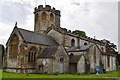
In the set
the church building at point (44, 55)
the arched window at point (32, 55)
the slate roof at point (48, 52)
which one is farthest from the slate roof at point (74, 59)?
the arched window at point (32, 55)

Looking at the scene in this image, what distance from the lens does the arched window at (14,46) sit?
3764 centimetres

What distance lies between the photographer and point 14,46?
3812 centimetres

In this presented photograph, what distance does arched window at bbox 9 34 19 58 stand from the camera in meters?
37.6

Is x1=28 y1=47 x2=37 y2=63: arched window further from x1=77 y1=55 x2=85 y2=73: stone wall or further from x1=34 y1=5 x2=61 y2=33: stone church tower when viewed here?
x1=34 y1=5 x2=61 y2=33: stone church tower

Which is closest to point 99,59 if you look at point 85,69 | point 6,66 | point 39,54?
point 85,69

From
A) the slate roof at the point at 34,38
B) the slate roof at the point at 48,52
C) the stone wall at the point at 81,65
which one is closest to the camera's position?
the slate roof at the point at 48,52

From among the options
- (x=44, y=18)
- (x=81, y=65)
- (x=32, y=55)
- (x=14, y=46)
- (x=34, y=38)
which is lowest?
(x=81, y=65)

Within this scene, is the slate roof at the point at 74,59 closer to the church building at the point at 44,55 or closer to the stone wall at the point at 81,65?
the church building at the point at 44,55

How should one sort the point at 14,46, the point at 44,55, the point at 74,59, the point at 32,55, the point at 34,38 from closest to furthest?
the point at 44,55 → the point at 32,55 → the point at 74,59 → the point at 14,46 → the point at 34,38

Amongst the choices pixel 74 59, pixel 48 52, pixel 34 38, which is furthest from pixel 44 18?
pixel 74 59

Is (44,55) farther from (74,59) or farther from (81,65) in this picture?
(81,65)

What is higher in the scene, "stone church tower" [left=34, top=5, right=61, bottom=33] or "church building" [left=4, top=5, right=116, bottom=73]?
"stone church tower" [left=34, top=5, right=61, bottom=33]

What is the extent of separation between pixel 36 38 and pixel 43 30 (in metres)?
12.9

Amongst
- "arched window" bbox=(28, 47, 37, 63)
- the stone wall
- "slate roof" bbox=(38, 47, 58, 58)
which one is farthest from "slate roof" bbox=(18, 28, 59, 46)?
the stone wall
